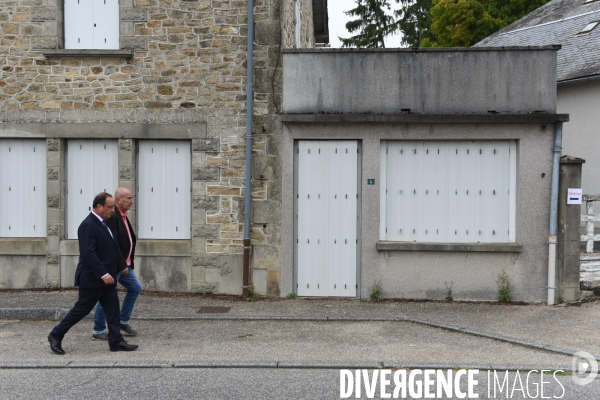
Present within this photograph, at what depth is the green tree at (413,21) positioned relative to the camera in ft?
128

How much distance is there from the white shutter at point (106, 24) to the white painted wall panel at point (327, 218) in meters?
3.62

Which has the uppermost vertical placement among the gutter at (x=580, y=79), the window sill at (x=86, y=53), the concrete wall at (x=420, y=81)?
the gutter at (x=580, y=79)

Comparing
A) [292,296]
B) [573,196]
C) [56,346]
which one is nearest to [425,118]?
[573,196]

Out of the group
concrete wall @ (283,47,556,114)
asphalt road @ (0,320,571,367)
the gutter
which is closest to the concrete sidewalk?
asphalt road @ (0,320,571,367)

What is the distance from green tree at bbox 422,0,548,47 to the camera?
29.7 m

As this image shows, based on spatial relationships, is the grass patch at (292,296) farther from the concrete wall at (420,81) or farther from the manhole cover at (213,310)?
the concrete wall at (420,81)

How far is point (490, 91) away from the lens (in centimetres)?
1108

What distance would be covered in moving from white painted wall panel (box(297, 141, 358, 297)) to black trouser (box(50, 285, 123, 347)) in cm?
411

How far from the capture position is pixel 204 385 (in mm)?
6574

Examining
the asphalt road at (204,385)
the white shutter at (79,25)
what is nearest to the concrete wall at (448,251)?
the white shutter at (79,25)

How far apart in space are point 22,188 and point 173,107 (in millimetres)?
2964

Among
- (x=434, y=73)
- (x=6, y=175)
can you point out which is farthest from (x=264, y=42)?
(x=6, y=175)

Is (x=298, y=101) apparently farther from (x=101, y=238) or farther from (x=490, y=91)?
(x=101, y=238)

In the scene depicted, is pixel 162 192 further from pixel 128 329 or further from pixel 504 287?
pixel 504 287
